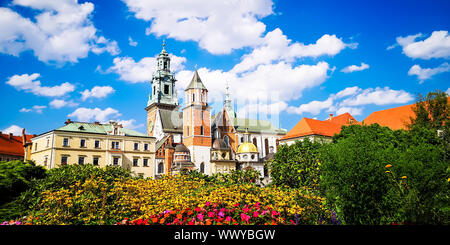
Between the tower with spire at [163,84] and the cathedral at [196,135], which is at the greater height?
the tower with spire at [163,84]

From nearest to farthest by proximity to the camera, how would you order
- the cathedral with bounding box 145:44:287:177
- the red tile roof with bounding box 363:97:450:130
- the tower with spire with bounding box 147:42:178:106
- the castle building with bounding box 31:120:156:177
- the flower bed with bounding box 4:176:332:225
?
1. the flower bed with bounding box 4:176:332:225
2. the castle building with bounding box 31:120:156:177
3. the red tile roof with bounding box 363:97:450:130
4. the cathedral with bounding box 145:44:287:177
5. the tower with spire with bounding box 147:42:178:106

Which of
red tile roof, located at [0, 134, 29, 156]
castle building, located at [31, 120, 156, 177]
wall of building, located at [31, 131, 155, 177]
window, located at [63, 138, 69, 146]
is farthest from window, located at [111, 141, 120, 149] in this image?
red tile roof, located at [0, 134, 29, 156]

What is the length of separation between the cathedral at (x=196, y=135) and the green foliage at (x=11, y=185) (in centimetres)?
3457

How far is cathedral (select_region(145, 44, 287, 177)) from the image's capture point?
164 ft

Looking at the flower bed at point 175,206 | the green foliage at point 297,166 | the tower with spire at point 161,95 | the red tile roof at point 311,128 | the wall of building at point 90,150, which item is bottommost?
the flower bed at point 175,206

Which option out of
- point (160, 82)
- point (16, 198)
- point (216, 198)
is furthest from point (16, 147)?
point (216, 198)

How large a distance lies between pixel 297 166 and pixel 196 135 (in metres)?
29.8

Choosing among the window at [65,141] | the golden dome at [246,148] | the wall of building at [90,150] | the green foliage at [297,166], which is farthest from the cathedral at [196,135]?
the green foliage at [297,166]

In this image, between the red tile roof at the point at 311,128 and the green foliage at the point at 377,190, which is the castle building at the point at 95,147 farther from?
the green foliage at the point at 377,190

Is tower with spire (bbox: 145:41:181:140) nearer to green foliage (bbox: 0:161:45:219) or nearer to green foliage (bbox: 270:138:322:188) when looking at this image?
green foliage (bbox: 270:138:322:188)

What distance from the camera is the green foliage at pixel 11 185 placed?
31.8ft

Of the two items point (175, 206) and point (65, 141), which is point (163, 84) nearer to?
point (65, 141)

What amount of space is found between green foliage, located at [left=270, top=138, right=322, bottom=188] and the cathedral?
667 inches
